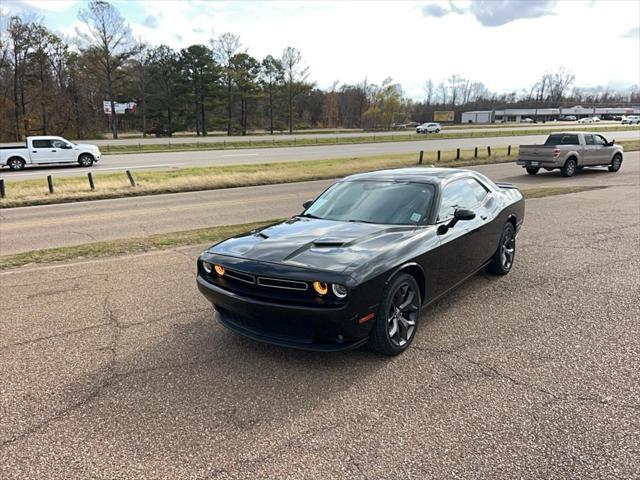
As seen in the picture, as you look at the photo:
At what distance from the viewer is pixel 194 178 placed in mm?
19562

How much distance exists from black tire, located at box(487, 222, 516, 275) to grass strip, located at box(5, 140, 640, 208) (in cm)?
1399

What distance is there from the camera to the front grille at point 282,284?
134 inches

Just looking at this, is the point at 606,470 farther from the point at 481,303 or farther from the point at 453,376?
the point at 481,303

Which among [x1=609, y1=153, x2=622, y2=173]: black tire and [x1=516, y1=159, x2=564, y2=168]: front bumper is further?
[x1=609, y1=153, x2=622, y2=173]: black tire

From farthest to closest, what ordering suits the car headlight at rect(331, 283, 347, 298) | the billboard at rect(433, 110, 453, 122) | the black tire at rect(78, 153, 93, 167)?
1. the billboard at rect(433, 110, 453, 122)
2. the black tire at rect(78, 153, 93, 167)
3. the car headlight at rect(331, 283, 347, 298)

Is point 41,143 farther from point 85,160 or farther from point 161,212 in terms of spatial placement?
point 161,212

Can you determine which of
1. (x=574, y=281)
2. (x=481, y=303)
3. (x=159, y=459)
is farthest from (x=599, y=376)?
(x=159, y=459)

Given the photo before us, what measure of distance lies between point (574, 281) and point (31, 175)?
79.8 feet

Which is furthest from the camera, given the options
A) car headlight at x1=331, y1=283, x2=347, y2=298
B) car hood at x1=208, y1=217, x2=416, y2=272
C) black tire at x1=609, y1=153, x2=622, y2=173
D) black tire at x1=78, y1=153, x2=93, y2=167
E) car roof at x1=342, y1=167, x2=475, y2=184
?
black tire at x1=78, y1=153, x2=93, y2=167

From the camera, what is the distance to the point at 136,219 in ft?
Answer: 38.7

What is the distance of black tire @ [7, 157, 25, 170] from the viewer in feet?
80.6

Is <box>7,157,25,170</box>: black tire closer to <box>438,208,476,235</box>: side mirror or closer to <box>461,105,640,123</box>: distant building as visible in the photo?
<box>438,208,476,235</box>: side mirror

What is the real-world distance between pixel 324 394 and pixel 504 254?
12.1 feet

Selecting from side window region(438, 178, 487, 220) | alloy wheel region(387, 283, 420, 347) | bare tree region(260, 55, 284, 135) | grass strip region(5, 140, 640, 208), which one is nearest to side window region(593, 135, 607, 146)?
grass strip region(5, 140, 640, 208)
